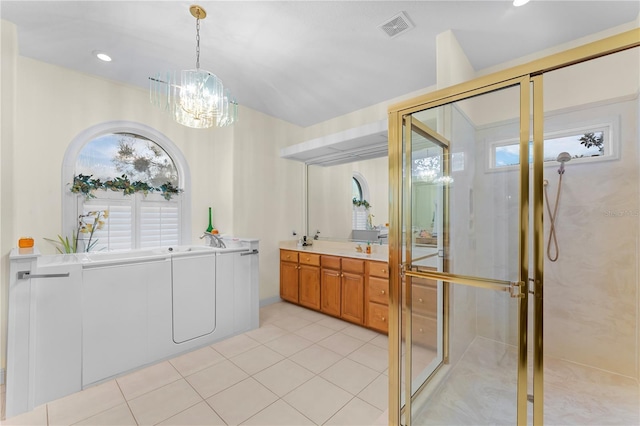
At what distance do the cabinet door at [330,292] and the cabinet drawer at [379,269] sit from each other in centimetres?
51

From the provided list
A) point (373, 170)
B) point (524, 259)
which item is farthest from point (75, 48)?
point (524, 259)

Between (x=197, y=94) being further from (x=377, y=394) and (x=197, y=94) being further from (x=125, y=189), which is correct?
(x=377, y=394)

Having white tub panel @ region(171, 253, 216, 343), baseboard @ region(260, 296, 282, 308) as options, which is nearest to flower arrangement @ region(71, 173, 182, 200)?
white tub panel @ region(171, 253, 216, 343)

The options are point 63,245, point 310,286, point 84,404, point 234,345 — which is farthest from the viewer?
point 310,286

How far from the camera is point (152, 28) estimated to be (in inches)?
85.2

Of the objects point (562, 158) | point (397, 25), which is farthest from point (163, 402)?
point (562, 158)

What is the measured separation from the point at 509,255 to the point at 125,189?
3701 millimetres

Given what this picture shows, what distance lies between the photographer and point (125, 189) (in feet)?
9.87

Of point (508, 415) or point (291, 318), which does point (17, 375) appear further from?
point (508, 415)

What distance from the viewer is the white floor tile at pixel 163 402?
1.78 metres

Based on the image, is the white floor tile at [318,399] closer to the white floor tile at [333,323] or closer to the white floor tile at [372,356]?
the white floor tile at [372,356]

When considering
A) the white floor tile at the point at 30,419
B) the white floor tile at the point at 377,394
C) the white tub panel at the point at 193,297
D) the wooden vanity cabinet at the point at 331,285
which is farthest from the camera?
the wooden vanity cabinet at the point at 331,285

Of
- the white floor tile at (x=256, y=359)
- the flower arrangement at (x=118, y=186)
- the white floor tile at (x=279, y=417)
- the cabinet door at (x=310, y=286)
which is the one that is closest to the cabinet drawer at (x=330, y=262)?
the cabinet door at (x=310, y=286)

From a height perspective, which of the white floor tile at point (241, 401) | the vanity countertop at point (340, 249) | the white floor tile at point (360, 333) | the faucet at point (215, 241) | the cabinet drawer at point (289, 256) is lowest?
the white floor tile at point (360, 333)
